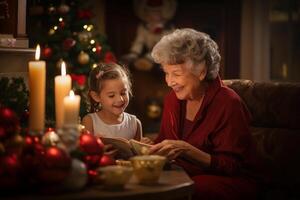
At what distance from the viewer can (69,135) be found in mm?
1650

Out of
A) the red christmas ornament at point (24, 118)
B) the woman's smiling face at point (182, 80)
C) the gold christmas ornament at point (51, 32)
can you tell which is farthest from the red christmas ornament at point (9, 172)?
the gold christmas ornament at point (51, 32)

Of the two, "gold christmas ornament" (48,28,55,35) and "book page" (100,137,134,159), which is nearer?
"book page" (100,137,134,159)

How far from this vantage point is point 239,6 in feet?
21.0

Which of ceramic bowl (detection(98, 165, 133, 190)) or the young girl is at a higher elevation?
the young girl

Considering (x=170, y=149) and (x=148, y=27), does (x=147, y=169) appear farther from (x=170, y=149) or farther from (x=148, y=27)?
(x=148, y=27)

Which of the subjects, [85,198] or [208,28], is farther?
[208,28]

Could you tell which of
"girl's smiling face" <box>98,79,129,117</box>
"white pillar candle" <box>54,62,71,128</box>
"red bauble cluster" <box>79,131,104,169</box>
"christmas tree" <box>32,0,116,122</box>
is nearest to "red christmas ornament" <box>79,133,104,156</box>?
"red bauble cluster" <box>79,131,104,169</box>

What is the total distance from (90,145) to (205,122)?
904 millimetres

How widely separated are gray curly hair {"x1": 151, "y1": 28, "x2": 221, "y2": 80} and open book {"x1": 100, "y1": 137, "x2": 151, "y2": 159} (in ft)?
1.83

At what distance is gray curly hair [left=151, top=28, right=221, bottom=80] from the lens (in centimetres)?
260

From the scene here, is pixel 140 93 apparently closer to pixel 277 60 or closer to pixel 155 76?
pixel 155 76

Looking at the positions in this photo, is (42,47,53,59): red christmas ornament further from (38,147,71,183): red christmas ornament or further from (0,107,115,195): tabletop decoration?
(38,147,71,183): red christmas ornament

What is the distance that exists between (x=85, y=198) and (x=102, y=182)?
14cm

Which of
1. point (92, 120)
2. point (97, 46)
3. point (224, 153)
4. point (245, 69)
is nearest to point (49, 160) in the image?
point (224, 153)
